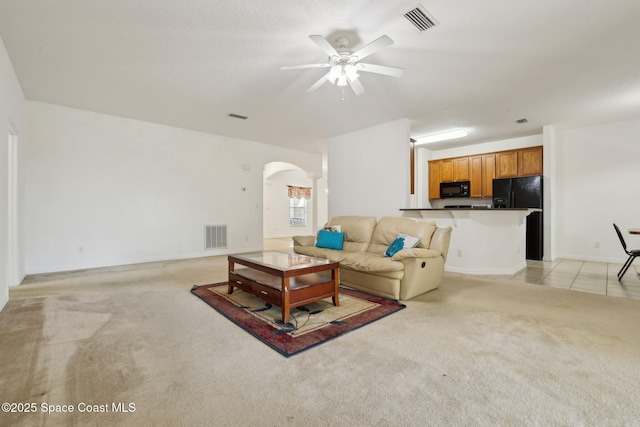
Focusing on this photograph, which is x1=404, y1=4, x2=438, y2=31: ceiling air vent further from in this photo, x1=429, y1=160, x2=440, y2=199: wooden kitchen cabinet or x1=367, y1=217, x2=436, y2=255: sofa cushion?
x1=429, y1=160, x2=440, y2=199: wooden kitchen cabinet

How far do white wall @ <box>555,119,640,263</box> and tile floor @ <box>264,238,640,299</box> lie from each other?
48 cm

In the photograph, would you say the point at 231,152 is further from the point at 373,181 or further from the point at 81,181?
the point at 373,181

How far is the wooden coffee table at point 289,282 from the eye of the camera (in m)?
2.55

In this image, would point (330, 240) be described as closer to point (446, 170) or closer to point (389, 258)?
point (389, 258)

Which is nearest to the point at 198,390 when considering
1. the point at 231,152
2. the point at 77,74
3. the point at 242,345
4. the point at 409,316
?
the point at 242,345

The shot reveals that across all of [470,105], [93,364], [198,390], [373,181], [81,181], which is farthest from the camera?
[373,181]

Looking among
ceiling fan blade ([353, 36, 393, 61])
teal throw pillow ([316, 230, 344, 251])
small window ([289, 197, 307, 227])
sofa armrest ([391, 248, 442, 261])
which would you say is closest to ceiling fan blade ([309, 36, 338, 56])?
ceiling fan blade ([353, 36, 393, 61])

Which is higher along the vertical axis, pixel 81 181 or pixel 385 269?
pixel 81 181

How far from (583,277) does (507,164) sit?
2.90 meters

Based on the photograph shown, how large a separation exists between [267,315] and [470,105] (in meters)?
4.27

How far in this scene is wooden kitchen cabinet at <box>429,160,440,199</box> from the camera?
7586 millimetres

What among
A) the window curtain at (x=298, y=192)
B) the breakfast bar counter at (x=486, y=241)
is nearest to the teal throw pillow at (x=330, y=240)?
the breakfast bar counter at (x=486, y=241)

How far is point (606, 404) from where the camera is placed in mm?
1503

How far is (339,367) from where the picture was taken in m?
1.85
